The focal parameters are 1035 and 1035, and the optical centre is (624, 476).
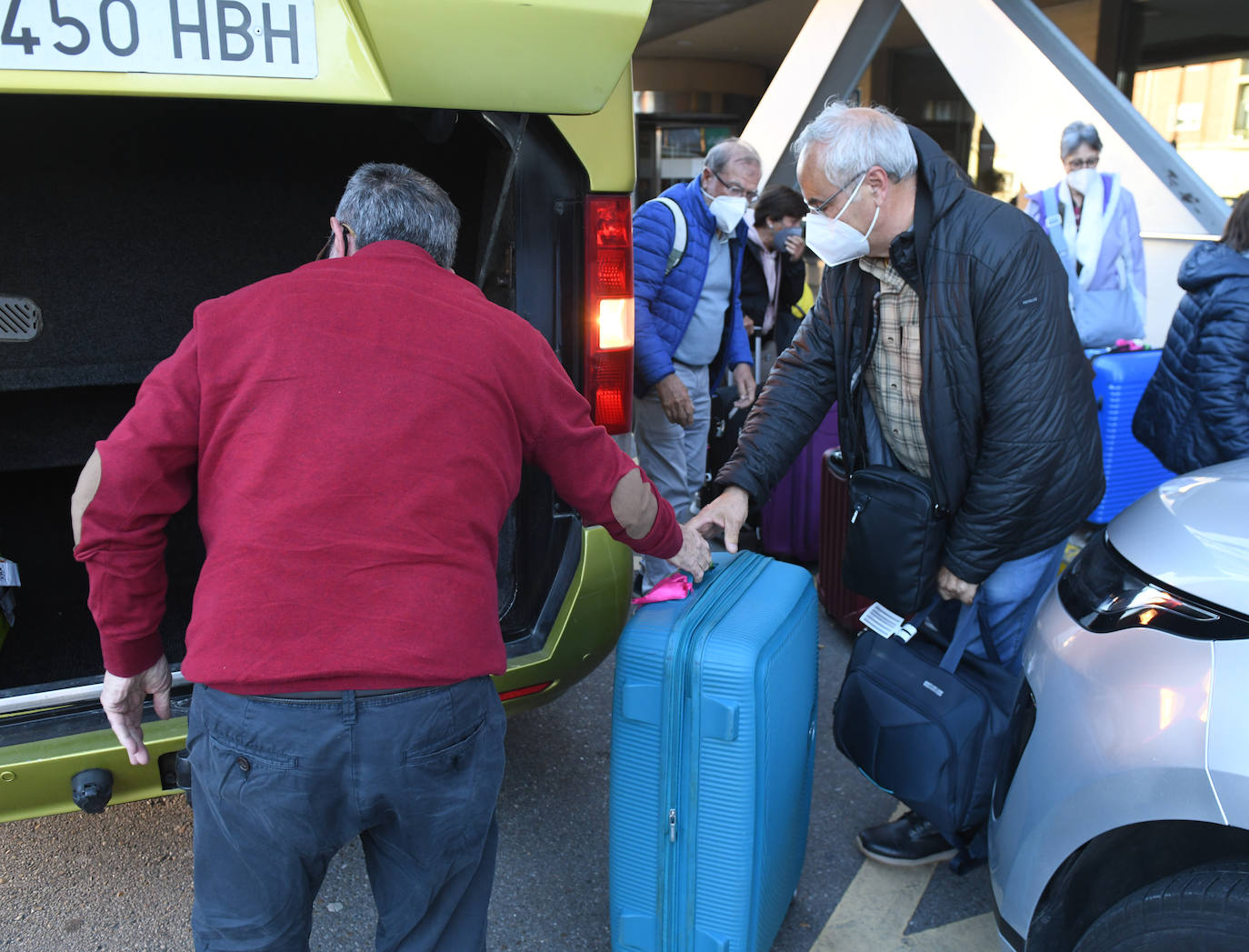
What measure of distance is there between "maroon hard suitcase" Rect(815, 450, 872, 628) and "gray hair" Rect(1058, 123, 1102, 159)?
249cm

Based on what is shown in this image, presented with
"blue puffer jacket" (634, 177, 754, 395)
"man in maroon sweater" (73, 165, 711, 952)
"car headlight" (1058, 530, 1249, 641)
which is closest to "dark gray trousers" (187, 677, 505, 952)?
"man in maroon sweater" (73, 165, 711, 952)

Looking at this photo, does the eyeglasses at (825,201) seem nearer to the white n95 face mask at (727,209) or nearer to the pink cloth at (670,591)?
the pink cloth at (670,591)

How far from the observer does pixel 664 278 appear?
3904mm

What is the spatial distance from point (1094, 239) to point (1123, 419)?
106 centimetres

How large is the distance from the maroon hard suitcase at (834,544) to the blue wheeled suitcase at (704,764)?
66.8 inches

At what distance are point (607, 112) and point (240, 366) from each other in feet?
4.07

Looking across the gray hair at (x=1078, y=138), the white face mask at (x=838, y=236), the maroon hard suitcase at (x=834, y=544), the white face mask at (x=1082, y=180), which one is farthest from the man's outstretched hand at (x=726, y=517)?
the gray hair at (x=1078, y=138)

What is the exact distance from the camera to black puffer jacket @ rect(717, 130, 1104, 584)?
220 cm

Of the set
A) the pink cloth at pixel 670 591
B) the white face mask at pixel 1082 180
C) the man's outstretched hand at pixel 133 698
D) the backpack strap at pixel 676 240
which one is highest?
the white face mask at pixel 1082 180

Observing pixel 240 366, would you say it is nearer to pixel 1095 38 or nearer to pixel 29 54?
pixel 29 54

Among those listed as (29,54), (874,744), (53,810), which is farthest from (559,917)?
(29,54)

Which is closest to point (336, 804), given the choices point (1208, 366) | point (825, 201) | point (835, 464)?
point (825, 201)

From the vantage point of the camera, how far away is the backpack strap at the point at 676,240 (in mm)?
3883

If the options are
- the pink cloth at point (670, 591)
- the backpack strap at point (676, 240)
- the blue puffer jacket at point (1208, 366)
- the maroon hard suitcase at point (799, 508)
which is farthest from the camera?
the maroon hard suitcase at point (799, 508)
